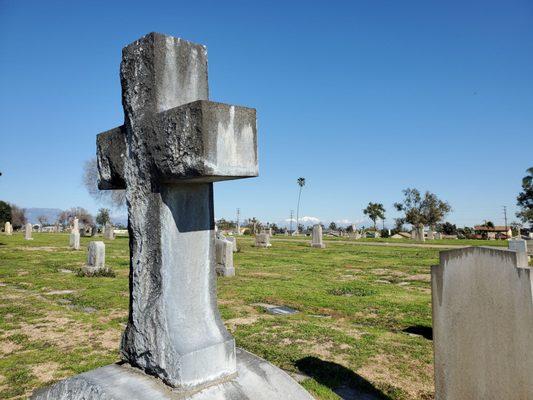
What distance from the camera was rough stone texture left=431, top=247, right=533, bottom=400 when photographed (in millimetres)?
2750

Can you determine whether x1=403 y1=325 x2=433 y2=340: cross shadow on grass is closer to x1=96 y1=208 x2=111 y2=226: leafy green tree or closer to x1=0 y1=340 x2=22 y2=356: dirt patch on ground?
x1=0 y1=340 x2=22 y2=356: dirt patch on ground

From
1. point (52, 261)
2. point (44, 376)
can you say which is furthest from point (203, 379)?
point (52, 261)

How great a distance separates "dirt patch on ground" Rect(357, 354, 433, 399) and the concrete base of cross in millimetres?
2101

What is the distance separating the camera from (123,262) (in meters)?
15.5

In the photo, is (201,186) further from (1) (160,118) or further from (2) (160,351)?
(2) (160,351)

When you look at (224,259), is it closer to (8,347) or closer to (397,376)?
(8,347)

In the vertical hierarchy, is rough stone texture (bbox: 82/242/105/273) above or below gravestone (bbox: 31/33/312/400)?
below

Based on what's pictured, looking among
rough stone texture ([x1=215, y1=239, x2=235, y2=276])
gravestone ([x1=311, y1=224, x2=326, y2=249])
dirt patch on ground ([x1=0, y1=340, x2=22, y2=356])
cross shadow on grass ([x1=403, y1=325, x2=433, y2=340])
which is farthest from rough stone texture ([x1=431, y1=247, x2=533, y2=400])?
gravestone ([x1=311, y1=224, x2=326, y2=249])

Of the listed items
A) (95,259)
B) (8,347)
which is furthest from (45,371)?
(95,259)

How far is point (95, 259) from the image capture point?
11.7m

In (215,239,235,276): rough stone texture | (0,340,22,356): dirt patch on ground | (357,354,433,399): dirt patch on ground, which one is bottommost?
(357,354,433,399): dirt patch on ground

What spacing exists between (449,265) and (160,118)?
2597mm

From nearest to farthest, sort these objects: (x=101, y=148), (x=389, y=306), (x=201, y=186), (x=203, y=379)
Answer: (x=203, y=379)
(x=201, y=186)
(x=101, y=148)
(x=389, y=306)

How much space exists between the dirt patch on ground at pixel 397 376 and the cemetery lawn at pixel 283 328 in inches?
0.4
